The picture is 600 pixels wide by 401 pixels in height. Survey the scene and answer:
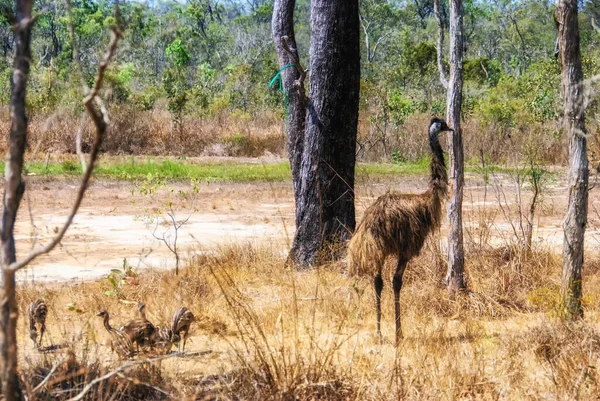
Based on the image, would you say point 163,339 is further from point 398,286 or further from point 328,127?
point 328,127

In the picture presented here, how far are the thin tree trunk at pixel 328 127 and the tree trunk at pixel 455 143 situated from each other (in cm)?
172

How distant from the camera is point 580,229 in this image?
247 inches

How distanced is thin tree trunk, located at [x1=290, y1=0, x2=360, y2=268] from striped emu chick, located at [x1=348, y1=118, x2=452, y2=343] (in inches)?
89.7

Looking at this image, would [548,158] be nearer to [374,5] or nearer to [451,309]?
[451,309]

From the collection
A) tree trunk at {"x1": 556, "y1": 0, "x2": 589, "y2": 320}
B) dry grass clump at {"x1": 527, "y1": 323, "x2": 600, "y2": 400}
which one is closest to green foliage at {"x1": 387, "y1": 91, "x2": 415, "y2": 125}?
tree trunk at {"x1": 556, "y1": 0, "x2": 589, "y2": 320}

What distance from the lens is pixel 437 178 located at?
670cm

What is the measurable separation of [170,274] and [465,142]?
1572cm

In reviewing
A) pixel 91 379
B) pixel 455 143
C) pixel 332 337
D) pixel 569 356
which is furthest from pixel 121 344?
pixel 455 143

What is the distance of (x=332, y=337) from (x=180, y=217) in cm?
770

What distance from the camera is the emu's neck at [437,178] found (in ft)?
21.8

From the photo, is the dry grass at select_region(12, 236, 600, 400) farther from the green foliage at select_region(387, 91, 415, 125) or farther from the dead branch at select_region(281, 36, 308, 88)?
the green foliage at select_region(387, 91, 415, 125)

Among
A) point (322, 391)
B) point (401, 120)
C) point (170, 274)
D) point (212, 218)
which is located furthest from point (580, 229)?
point (401, 120)

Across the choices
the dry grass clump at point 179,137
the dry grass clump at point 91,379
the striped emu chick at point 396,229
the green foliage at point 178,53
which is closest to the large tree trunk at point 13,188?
the dry grass clump at point 91,379

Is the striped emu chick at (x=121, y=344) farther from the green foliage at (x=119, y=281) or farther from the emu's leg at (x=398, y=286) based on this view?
the emu's leg at (x=398, y=286)
